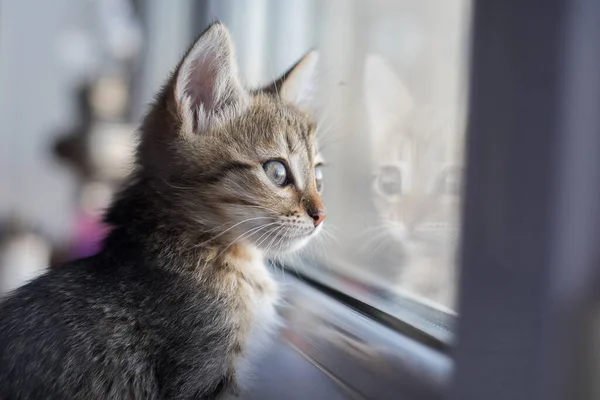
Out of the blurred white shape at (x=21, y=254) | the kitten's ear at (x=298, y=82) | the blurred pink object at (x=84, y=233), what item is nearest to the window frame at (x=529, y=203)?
the kitten's ear at (x=298, y=82)

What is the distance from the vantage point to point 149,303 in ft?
2.29

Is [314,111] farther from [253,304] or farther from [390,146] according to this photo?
[253,304]

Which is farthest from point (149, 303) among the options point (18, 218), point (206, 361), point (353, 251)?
point (18, 218)

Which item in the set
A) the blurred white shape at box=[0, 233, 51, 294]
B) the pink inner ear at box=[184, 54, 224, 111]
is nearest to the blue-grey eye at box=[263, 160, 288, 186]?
the pink inner ear at box=[184, 54, 224, 111]

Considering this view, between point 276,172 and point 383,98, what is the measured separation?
0.65ft

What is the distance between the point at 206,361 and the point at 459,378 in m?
0.32

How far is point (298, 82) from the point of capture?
3.02 feet

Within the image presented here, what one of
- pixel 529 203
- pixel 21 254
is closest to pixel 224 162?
pixel 529 203

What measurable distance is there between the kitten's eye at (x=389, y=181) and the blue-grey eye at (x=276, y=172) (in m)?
0.15

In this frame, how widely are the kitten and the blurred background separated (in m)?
0.11

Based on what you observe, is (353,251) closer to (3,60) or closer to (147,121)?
(147,121)

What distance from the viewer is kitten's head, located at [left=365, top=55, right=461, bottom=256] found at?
662 mm

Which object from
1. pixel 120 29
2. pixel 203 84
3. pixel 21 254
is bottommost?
pixel 21 254

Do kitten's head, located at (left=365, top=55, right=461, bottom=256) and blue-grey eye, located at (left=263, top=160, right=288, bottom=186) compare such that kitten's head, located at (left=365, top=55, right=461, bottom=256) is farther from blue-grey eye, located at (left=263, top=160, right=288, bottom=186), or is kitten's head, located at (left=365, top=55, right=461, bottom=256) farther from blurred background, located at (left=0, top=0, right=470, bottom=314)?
blue-grey eye, located at (left=263, top=160, right=288, bottom=186)
